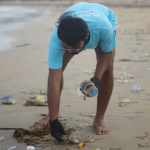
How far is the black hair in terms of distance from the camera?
77.3 inches

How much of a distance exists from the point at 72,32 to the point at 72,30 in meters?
0.02

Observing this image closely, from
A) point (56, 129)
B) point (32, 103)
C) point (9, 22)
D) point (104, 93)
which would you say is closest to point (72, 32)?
point (56, 129)

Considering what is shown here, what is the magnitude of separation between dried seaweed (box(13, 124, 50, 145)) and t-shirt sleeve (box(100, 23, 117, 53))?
1.02 m

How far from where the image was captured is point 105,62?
8.02ft

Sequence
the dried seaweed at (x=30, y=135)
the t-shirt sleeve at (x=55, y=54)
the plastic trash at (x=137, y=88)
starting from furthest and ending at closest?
the plastic trash at (x=137, y=88)
the dried seaweed at (x=30, y=135)
the t-shirt sleeve at (x=55, y=54)

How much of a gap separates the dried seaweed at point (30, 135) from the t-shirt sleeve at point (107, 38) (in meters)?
1.02

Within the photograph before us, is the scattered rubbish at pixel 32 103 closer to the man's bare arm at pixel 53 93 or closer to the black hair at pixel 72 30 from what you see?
the man's bare arm at pixel 53 93

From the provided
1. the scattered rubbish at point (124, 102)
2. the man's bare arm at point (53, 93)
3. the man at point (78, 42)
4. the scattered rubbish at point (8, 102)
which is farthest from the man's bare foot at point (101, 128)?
the scattered rubbish at point (8, 102)

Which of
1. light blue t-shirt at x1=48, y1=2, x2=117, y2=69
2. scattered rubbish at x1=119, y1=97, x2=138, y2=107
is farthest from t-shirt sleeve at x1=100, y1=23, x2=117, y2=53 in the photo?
scattered rubbish at x1=119, y1=97, x2=138, y2=107

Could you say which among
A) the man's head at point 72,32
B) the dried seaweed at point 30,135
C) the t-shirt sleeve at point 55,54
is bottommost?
the dried seaweed at point 30,135

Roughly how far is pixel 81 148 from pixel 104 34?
3.36ft

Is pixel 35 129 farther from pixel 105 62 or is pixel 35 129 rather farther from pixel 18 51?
pixel 18 51

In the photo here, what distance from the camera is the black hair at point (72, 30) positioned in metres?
1.96

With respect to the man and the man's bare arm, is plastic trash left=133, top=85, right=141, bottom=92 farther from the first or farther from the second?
the man's bare arm
